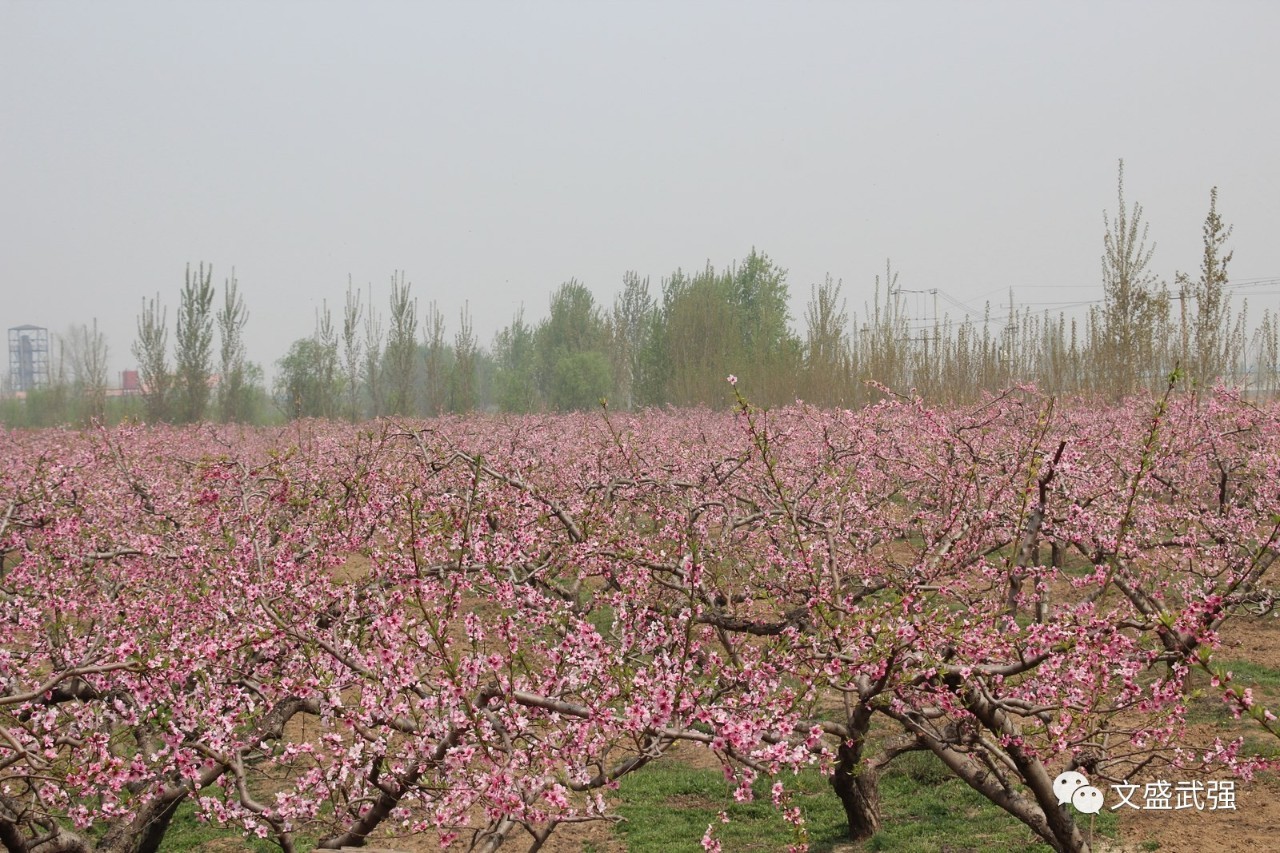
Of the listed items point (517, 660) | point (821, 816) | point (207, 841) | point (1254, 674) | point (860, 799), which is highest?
point (517, 660)

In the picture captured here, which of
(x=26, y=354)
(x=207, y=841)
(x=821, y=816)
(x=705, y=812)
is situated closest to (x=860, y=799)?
(x=821, y=816)

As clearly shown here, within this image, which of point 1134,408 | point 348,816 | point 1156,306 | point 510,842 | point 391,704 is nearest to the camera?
point 391,704

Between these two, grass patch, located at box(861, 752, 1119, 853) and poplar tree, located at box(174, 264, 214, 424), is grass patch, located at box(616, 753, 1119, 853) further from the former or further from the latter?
poplar tree, located at box(174, 264, 214, 424)

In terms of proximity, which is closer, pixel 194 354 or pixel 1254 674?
pixel 1254 674

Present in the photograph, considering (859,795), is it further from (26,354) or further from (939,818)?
(26,354)

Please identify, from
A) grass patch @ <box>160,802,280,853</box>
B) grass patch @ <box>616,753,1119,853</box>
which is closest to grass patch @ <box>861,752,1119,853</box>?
grass patch @ <box>616,753,1119,853</box>

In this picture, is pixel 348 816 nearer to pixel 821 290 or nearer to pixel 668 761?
pixel 668 761

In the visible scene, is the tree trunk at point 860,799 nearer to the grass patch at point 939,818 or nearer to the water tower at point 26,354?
the grass patch at point 939,818

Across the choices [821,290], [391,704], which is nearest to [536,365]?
[821,290]

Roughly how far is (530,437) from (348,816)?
13869mm

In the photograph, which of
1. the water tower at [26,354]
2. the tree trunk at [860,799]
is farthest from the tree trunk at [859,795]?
the water tower at [26,354]

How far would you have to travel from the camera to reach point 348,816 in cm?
465

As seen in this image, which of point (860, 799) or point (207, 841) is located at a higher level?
point (860, 799)

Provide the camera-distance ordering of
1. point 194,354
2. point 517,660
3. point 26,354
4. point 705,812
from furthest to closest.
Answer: point 26,354, point 194,354, point 705,812, point 517,660
